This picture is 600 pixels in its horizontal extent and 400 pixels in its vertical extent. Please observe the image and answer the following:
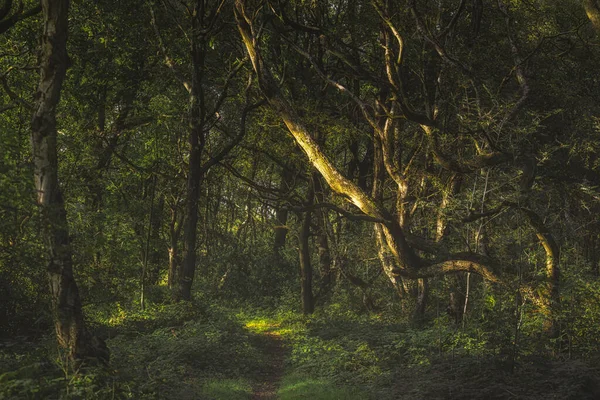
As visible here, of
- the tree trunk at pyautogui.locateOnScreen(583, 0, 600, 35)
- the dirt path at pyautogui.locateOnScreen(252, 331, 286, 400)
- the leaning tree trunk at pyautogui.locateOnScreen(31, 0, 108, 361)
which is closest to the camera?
the leaning tree trunk at pyautogui.locateOnScreen(31, 0, 108, 361)

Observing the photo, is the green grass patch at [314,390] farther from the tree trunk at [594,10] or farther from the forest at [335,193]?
the tree trunk at [594,10]

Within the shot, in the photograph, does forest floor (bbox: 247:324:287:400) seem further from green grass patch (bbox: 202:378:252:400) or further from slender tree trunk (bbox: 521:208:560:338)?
slender tree trunk (bbox: 521:208:560:338)

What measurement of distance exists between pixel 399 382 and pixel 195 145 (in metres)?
10.1

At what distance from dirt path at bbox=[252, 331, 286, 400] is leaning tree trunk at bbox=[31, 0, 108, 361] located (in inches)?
177

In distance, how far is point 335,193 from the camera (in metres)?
17.1

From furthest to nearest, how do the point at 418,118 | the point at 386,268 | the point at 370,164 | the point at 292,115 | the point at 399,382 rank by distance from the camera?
the point at 370,164 → the point at 386,268 → the point at 292,115 → the point at 418,118 → the point at 399,382

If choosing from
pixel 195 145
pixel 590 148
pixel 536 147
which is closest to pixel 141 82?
pixel 195 145

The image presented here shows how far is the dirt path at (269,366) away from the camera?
43.6 ft

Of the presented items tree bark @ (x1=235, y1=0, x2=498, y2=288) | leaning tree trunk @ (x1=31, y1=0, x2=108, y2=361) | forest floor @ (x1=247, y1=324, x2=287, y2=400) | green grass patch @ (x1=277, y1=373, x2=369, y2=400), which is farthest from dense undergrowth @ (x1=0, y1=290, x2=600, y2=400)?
tree bark @ (x1=235, y1=0, x2=498, y2=288)

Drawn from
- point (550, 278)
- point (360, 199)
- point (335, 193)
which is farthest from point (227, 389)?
point (550, 278)

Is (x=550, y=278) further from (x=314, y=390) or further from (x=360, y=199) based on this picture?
(x=314, y=390)

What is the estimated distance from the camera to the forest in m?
9.65

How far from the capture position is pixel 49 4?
31.3 feet

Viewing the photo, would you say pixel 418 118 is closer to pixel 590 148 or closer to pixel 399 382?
pixel 590 148
